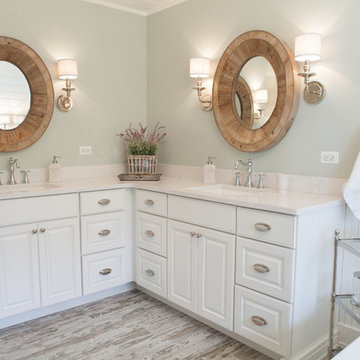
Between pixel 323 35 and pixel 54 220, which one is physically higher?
pixel 323 35

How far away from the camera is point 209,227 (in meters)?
2.40

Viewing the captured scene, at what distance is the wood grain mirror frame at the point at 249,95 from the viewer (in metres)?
2.49

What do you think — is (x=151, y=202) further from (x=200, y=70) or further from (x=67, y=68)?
(x=67, y=68)

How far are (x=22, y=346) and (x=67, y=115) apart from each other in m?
1.81

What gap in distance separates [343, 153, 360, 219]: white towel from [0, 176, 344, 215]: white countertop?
0.29 ft

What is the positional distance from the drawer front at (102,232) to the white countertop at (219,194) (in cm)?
23

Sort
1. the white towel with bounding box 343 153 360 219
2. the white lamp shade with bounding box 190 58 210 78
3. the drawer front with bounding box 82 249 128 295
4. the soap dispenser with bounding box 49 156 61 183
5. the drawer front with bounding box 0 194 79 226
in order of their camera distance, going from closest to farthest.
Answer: the white towel with bounding box 343 153 360 219, the drawer front with bounding box 0 194 79 226, the drawer front with bounding box 82 249 128 295, the white lamp shade with bounding box 190 58 210 78, the soap dispenser with bounding box 49 156 61 183

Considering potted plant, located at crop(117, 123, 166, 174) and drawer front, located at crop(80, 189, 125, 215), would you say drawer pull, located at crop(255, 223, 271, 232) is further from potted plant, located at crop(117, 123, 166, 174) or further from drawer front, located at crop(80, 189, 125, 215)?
potted plant, located at crop(117, 123, 166, 174)

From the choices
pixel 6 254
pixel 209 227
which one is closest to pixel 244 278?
pixel 209 227

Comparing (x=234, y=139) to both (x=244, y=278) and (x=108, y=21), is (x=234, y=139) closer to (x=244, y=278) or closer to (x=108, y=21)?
(x=244, y=278)

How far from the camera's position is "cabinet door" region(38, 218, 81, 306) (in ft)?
8.63

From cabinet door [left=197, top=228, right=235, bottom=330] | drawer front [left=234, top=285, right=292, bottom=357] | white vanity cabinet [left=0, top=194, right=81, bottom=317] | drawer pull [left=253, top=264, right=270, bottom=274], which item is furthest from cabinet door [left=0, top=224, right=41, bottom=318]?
drawer pull [left=253, top=264, right=270, bottom=274]

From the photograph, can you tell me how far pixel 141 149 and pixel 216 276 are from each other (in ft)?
4.66

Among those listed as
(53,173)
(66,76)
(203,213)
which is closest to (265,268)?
(203,213)
